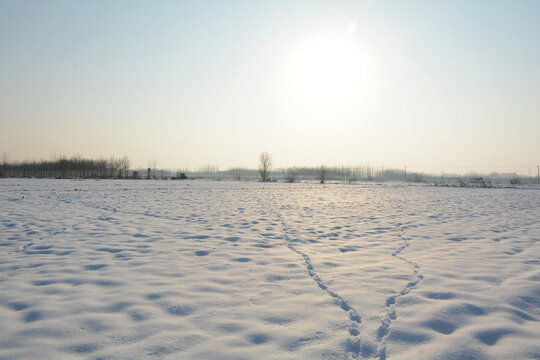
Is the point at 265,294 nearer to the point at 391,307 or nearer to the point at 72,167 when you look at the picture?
the point at 391,307

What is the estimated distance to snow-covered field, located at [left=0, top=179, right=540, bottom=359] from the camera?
6.88 ft

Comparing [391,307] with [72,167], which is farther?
[72,167]

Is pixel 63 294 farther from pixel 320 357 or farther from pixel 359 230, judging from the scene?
pixel 359 230

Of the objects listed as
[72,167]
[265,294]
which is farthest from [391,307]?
[72,167]

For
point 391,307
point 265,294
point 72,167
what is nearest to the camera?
point 391,307

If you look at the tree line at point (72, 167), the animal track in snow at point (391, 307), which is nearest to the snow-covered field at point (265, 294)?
the animal track in snow at point (391, 307)

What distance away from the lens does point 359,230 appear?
6.64m

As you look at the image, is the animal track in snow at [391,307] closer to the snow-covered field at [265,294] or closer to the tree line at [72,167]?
the snow-covered field at [265,294]

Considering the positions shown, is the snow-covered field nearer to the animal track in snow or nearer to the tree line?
the animal track in snow

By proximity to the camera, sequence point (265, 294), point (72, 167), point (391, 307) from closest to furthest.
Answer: point (391, 307)
point (265, 294)
point (72, 167)

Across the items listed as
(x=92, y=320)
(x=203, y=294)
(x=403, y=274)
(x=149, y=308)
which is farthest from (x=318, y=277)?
(x=92, y=320)

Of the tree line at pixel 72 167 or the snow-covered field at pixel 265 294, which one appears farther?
the tree line at pixel 72 167

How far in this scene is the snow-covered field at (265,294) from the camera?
2098mm

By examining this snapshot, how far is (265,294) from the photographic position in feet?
9.97
